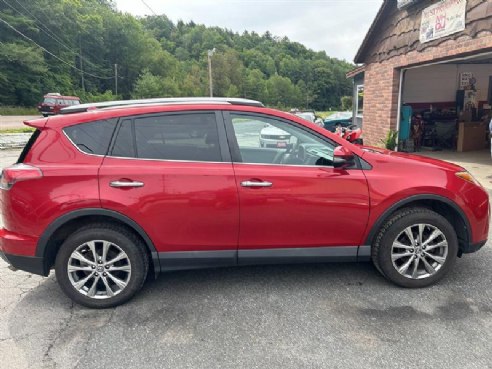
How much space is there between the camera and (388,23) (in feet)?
33.9

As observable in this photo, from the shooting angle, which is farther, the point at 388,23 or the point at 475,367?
the point at 388,23

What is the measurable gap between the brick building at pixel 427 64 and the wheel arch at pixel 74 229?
7.29m

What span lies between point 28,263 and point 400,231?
10.4 feet

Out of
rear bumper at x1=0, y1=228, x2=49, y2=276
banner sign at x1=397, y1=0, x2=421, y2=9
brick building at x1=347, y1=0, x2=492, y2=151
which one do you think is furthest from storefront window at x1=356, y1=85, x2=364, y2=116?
rear bumper at x1=0, y1=228, x2=49, y2=276

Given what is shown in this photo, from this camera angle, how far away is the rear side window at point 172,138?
9.95ft

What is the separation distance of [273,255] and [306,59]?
98250mm

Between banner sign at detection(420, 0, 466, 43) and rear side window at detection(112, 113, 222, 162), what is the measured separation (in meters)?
7.05

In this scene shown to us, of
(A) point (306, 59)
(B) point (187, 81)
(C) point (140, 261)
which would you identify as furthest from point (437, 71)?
(A) point (306, 59)

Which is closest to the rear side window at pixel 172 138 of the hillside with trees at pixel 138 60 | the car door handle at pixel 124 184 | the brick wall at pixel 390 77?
the car door handle at pixel 124 184

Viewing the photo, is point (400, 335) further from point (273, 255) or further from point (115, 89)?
point (115, 89)

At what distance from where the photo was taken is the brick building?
24.7 feet

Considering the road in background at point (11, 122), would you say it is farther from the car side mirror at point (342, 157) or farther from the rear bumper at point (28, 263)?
the car side mirror at point (342, 157)

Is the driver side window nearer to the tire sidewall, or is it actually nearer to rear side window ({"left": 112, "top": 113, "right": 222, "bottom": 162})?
rear side window ({"left": 112, "top": 113, "right": 222, "bottom": 162})

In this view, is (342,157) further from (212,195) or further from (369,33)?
(369,33)
